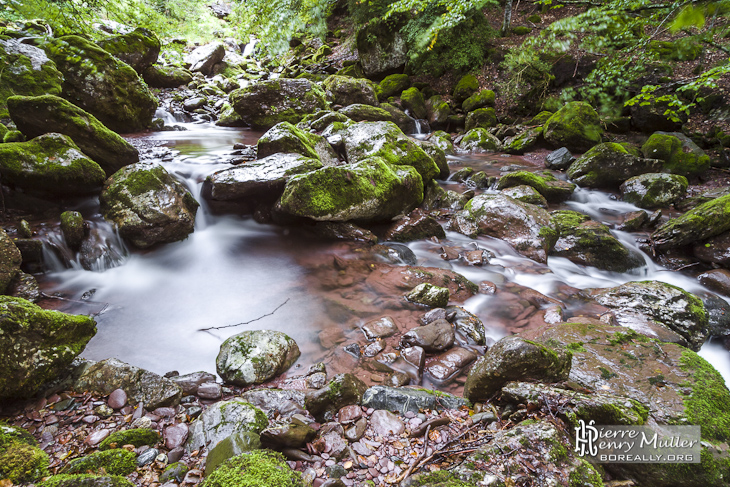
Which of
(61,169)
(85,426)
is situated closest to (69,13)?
(61,169)

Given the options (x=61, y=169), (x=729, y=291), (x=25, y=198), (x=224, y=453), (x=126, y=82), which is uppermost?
(x=126, y=82)

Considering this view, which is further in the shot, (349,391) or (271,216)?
(271,216)

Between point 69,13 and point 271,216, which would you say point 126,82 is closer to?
point 69,13

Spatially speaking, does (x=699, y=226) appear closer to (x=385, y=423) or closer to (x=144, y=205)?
(x=385, y=423)

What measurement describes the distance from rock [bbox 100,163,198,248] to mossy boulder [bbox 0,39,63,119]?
4215 mm

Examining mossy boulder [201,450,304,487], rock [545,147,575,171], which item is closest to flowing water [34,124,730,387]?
mossy boulder [201,450,304,487]

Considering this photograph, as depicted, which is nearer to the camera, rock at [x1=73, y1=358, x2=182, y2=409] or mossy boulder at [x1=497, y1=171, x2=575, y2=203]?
rock at [x1=73, y1=358, x2=182, y2=409]

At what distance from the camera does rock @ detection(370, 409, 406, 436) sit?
89.5 inches

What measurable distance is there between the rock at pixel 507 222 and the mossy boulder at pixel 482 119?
9195 millimetres

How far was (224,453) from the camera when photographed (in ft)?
6.26

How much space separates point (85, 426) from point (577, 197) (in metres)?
11.1

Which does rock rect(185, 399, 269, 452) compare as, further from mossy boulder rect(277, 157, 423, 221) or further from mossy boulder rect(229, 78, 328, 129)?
mossy boulder rect(229, 78, 328, 129)

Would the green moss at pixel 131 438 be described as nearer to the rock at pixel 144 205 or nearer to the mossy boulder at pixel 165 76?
the rock at pixel 144 205

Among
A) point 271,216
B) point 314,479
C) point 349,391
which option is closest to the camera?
point 314,479
